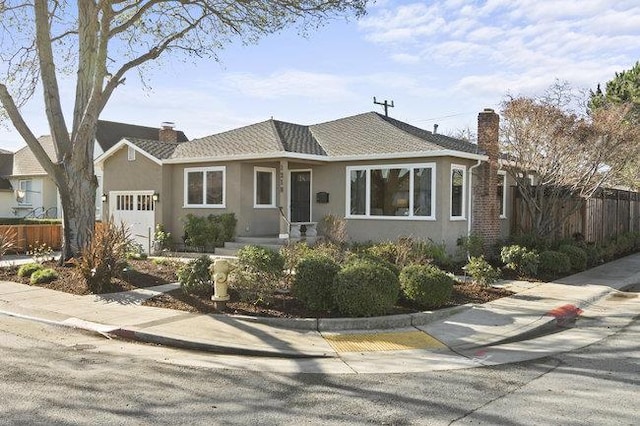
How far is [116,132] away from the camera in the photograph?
1385 inches

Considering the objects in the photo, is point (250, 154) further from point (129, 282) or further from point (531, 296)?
point (531, 296)

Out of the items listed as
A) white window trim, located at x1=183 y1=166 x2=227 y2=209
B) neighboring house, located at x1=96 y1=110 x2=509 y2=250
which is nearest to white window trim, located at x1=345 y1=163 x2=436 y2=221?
neighboring house, located at x1=96 y1=110 x2=509 y2=250

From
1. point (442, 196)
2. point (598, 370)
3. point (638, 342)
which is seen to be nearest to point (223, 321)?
point (598, 370)

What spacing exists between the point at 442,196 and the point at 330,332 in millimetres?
7670

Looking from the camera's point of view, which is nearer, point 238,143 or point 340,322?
point 340,322

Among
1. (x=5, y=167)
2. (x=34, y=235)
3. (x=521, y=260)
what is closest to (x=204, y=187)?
(x=34, y=235)

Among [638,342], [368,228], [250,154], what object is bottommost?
[638,342]

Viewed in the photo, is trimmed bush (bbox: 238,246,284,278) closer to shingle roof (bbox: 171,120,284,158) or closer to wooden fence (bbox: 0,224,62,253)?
shingle roof (bbox: 171,120,284,158)

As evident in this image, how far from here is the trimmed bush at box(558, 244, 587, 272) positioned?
14.7 metres

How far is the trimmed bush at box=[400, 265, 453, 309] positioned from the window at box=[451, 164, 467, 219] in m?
6.25

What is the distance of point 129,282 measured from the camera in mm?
11594

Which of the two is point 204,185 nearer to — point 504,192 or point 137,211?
point 137,211

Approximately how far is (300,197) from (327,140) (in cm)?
215

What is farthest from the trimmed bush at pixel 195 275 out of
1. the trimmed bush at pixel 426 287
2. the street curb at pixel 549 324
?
the street curb at pixel 549 324
